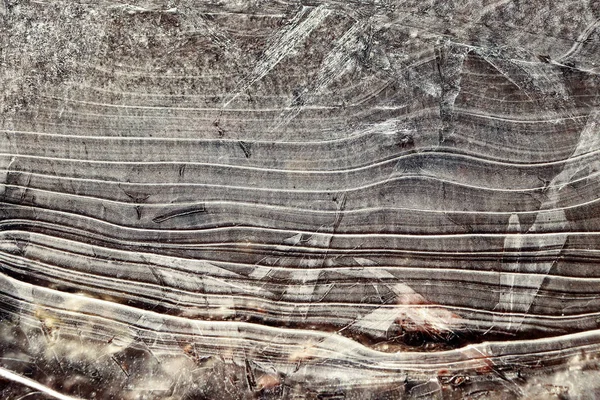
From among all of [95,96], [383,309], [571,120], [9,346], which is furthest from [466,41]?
[9,346]

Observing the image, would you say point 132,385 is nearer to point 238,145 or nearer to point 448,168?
point 238,145

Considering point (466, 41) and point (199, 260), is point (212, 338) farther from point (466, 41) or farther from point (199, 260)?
point (466, 41)

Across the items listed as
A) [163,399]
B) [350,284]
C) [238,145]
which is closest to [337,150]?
[238,145]

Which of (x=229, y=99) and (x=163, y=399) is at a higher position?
(x=229, y=99)

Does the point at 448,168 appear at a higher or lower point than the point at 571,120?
lower

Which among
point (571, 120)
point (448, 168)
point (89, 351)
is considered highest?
point (571, 120)

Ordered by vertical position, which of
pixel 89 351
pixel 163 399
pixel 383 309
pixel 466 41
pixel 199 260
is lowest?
pixel 163 399
